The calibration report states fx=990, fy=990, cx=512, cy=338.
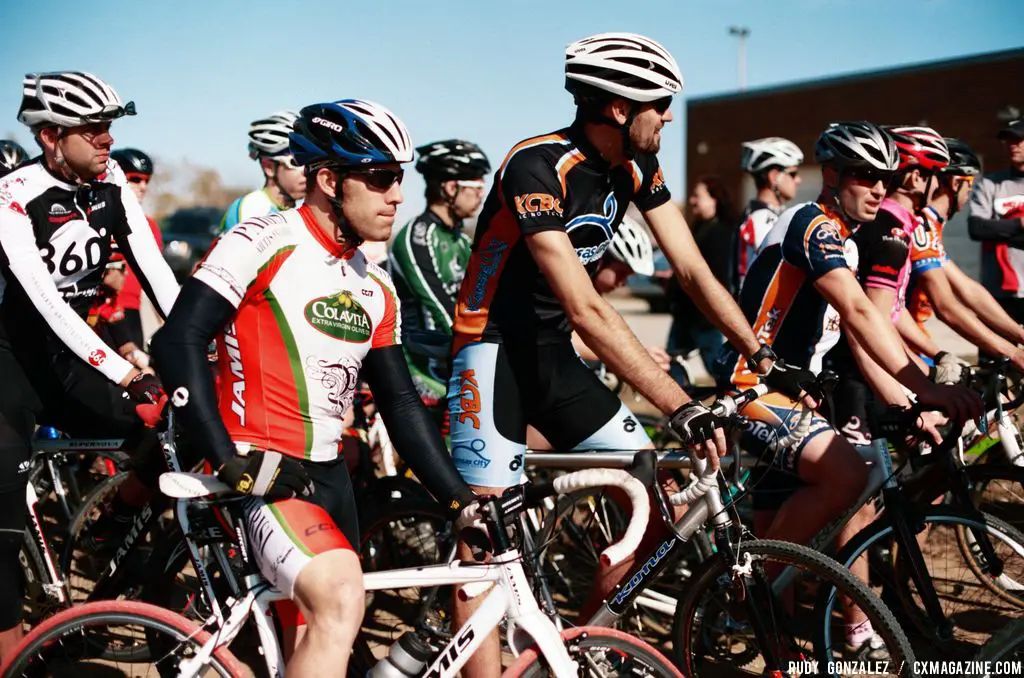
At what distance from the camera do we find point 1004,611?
4555mm

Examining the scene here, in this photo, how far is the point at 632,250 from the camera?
5.84 m

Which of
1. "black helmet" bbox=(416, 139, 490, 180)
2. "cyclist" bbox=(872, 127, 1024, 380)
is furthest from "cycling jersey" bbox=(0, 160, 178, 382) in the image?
"cyclist" bbox=(872, 127, 1024, 380)

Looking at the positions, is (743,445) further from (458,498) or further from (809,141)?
(809,141)

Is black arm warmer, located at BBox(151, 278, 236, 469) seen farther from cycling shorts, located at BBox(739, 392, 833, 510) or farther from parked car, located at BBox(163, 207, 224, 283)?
parked car, located at BBox(163, 207, 224, 283)

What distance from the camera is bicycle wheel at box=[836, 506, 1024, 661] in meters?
3.86

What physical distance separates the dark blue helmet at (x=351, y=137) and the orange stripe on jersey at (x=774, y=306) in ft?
6.85

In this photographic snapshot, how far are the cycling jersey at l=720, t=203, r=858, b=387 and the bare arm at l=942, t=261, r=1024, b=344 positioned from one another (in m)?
1.30

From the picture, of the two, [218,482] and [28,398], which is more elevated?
[218,482]

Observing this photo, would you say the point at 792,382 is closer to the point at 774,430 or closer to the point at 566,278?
the point at 774,430

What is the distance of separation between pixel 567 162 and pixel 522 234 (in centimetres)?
36

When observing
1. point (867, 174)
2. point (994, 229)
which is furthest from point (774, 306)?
point (994, 229)

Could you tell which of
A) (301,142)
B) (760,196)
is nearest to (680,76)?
(301,142)

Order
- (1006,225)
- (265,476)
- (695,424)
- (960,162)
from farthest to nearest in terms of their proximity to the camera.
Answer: (1006,225), (960,162), (695,424), (265,476)

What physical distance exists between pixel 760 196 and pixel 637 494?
505 centimetres
